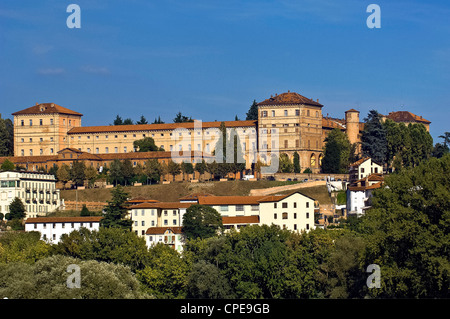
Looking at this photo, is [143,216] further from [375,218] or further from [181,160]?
[375,218]

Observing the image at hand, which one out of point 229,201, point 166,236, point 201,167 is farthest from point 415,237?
point 201,167

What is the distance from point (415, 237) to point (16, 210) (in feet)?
186

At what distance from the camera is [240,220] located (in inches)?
3051

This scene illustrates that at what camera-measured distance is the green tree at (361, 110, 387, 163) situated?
353ft

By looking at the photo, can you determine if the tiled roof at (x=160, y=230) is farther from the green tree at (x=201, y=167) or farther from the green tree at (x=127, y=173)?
the green tree at (x=127, y=173)

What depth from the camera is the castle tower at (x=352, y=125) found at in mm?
117688

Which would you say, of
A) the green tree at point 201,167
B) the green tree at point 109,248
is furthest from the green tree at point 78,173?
the green tree at point 109,248

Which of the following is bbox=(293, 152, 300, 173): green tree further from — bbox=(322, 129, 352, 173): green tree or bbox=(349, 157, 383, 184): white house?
bbox=(349, 157, 383, 184): white house

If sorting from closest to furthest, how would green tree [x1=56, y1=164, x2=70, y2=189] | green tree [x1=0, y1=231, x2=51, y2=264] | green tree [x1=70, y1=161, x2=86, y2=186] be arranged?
1. green tree [x1=0, y1=231, x2=51, y2=264]
2. green tree [x1=56, y1=164, x2=70, y2=189]
3. green tree [x1=70, y1=161, x2=86, y2=186]

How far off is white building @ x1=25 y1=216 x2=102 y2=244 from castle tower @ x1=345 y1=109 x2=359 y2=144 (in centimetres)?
4598

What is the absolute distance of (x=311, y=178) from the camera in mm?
105062

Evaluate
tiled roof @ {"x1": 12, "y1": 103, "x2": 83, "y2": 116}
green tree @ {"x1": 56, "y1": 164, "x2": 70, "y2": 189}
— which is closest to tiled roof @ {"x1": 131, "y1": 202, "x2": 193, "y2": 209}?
green tree @ {"x1": 56, "y1": 164, "x2": 70, "y2": 189}

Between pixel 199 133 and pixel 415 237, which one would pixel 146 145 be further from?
pixel 415 237
